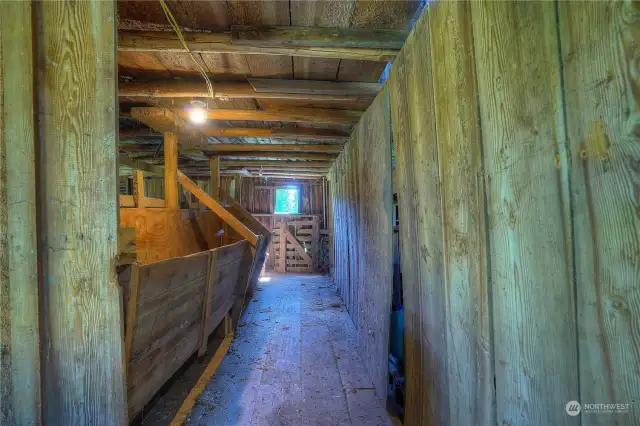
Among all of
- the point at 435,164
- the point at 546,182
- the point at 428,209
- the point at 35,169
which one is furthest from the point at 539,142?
the point at 35,169

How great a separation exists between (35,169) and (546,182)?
1.86 metres

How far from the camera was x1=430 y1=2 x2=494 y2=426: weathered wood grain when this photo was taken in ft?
3.41

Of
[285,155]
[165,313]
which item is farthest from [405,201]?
[285,155]

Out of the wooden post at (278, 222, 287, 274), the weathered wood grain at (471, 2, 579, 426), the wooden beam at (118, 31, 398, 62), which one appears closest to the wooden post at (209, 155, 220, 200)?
the wooden beam at (118, 31, 398, 62)

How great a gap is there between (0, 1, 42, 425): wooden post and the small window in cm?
874

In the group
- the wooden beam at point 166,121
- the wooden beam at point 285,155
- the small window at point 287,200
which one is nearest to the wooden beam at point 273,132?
the wooden beam at point 166,121

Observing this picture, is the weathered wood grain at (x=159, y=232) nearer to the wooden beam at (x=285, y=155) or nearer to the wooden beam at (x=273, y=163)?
the wooden beam at (x=285, y=155)

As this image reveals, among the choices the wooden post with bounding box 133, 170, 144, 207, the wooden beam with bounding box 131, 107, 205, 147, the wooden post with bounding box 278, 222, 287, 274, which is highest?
the wooden beam with bounding box 131, 107, 205, 147

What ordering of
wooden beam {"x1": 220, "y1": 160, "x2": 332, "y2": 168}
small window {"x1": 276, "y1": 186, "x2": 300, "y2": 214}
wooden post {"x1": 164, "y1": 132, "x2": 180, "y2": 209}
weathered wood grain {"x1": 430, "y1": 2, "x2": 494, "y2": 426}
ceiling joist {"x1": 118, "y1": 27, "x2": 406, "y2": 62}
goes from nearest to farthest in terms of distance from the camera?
weathered wood grain {"x1": 430, "y1": 2, "x2": 494, "y2": 426} < ceiling joist {"x1": 118, "y1": 27, "x2": 406, "y2": 62} < wooden post {"x1": 164, "y1": 132, "x2": 180, "y2": 209} < wooden beam {"x1": 220, "y1": 160, "x2": 332, "y2": 168} < small window {"x1": 276, "y1": 186, "x2": 300, "y2": 214}

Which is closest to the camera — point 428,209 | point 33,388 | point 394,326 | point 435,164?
point 33,388

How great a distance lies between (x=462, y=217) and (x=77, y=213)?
5.37 ft

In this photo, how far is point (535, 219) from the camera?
0.83m

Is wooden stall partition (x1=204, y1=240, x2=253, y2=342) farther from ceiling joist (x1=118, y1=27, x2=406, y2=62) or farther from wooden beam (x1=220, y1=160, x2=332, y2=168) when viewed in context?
wooden beam (x1=220, y1=160, x2=332, y2=168)

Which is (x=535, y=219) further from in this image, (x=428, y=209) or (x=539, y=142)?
(x=428, y=209)
